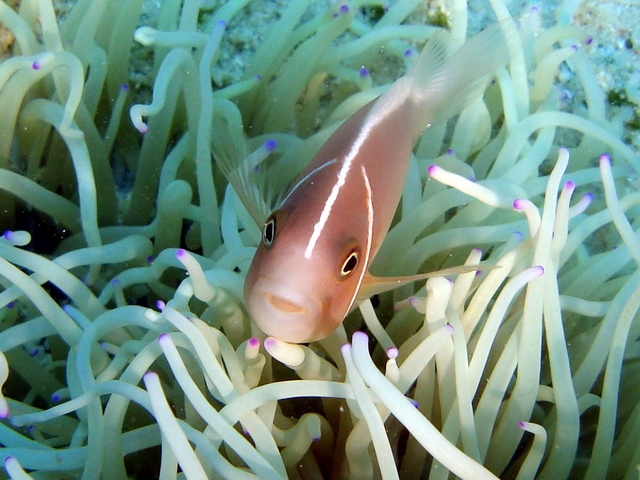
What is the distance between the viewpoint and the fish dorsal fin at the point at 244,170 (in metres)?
1.31

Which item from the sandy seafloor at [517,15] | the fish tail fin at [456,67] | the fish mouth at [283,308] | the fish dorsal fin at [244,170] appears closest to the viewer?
the fish mouth at [283,308]

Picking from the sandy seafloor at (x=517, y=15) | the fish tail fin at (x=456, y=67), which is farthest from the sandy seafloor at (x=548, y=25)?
the fish tail fin at (x=456, y=67)

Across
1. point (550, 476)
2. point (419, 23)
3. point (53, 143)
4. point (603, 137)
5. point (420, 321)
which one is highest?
point (419, 23)

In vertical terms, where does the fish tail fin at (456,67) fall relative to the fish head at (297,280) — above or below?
above

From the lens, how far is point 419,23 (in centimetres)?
212

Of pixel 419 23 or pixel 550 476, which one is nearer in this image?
pixel 550 476

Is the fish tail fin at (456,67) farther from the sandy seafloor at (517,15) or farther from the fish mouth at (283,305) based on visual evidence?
the fish mouth at (283,305)

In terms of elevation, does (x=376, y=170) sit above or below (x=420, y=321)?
above

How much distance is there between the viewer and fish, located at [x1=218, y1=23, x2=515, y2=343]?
3.47ft

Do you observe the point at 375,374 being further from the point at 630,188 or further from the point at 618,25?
the point at 618,25

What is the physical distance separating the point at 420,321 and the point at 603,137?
0.75 metres

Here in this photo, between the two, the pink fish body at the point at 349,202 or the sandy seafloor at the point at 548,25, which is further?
the sandy seafloor at the point at 548,25

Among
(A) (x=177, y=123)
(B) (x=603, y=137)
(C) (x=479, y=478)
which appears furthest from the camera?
(A) (x=177, y=123)

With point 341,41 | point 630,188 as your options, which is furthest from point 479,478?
point 341,41
